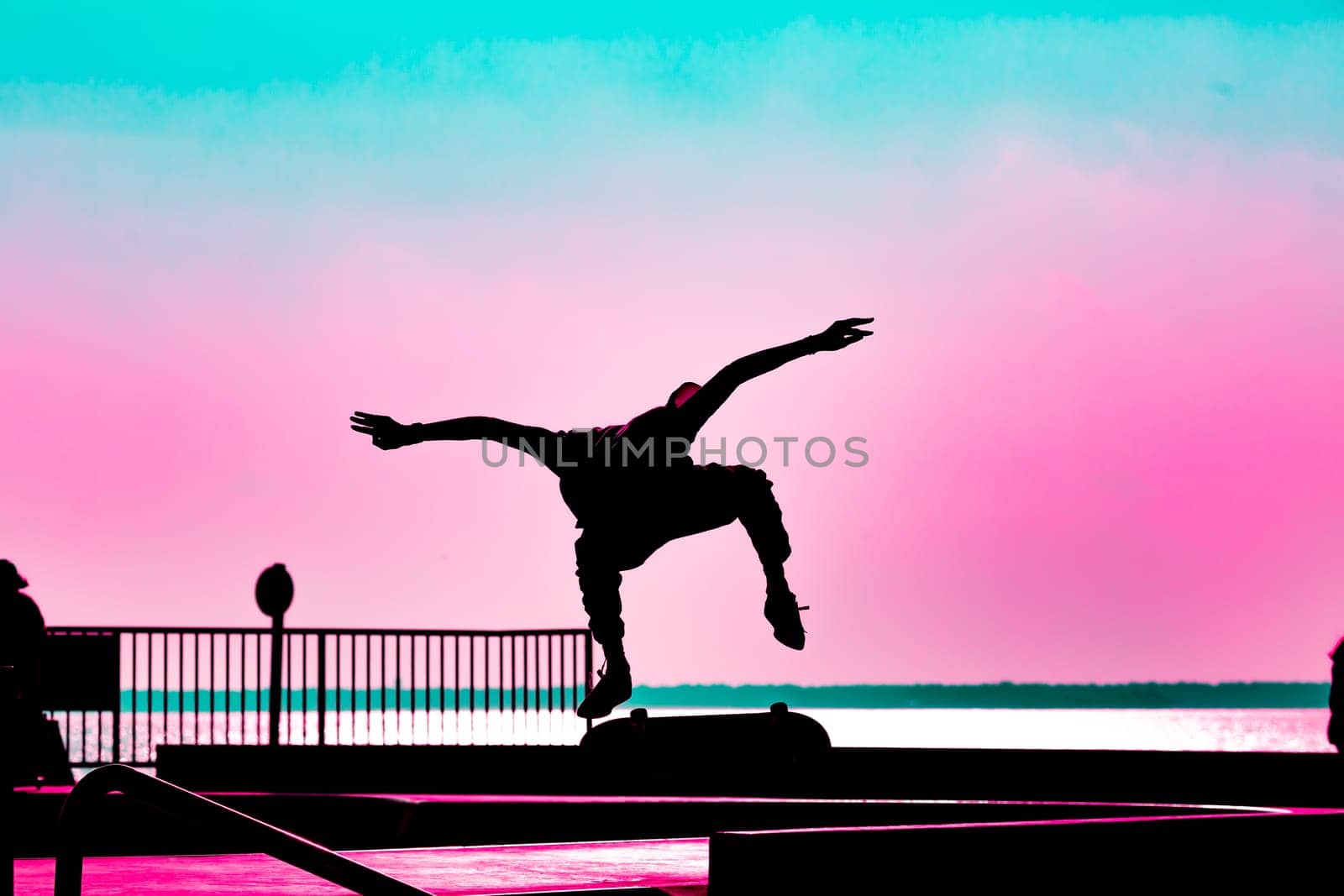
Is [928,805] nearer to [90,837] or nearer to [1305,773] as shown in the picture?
[1305,773]

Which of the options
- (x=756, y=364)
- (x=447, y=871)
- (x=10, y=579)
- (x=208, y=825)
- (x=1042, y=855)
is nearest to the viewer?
(x=208, y=825)

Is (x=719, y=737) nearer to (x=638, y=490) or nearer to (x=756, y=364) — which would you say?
(x=638, y=490)

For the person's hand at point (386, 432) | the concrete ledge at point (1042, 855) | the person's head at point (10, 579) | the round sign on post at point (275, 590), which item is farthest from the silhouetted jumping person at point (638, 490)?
the round sign on post at point (275, 590)

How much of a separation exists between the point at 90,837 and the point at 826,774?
523cm

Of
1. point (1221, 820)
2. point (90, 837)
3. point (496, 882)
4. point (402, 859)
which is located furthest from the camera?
point (90, 837)

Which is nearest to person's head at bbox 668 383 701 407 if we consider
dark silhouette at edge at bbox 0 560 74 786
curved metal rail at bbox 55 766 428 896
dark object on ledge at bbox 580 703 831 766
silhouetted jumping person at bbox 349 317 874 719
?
silhouetted jumping person at bbox 349 317 874 719

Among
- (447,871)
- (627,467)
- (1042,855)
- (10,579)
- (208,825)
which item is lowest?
(447,871)

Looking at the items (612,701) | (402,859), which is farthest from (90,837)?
(612,701)

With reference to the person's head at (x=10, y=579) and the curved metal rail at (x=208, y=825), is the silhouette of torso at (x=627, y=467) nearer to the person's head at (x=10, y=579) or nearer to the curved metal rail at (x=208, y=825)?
the curved metal rail at (x=208, y=825)

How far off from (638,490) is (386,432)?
5.04 ft

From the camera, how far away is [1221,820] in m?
7.24

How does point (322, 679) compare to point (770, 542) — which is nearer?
point (770, 542)

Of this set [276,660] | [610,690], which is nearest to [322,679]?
[276,660]

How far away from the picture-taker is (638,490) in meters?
9.54
